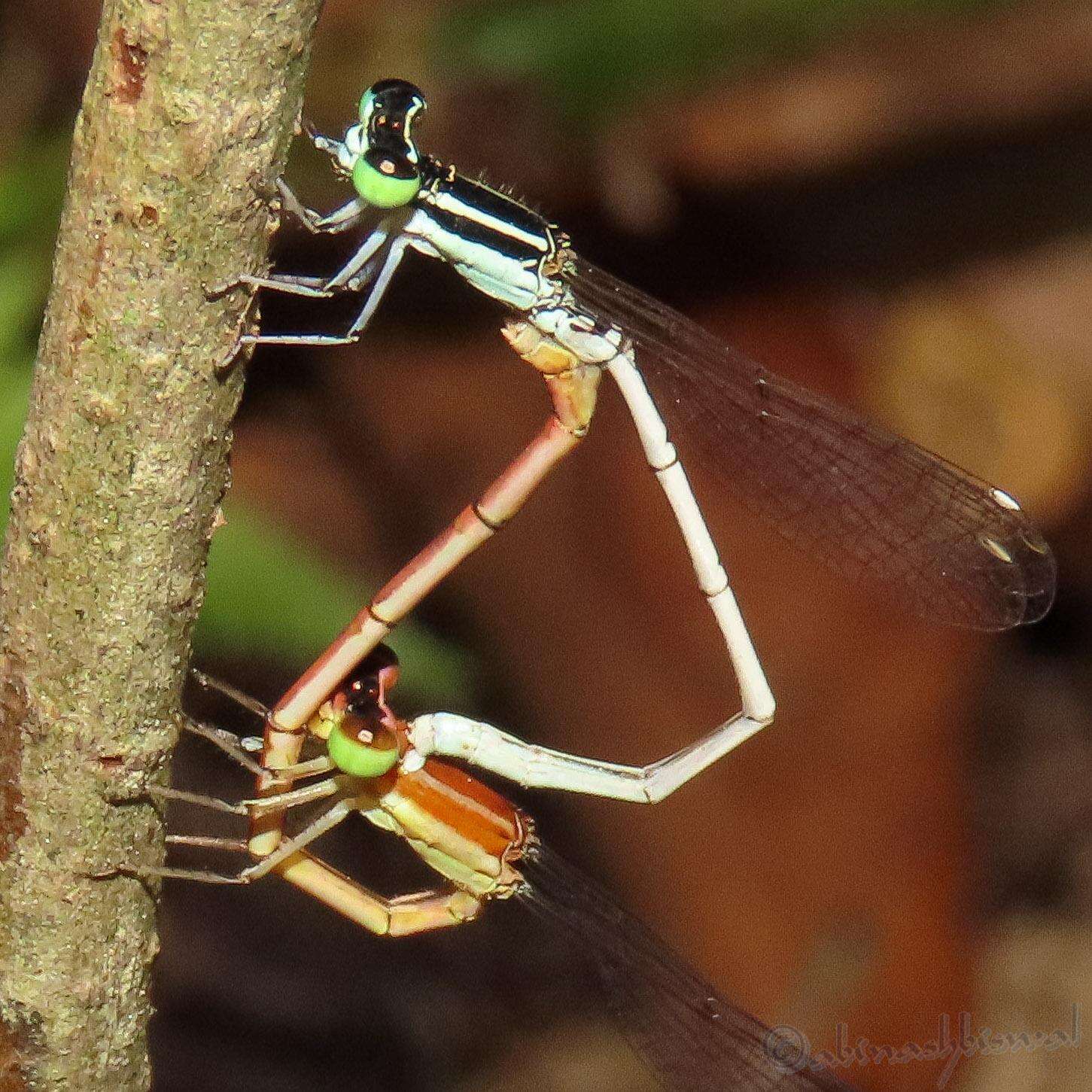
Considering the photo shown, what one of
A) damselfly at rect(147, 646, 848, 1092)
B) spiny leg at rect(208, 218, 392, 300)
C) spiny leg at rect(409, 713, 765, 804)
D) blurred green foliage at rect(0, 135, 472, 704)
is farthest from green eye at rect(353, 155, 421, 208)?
blurred green foliage at rect(0, 135, 472, 704)

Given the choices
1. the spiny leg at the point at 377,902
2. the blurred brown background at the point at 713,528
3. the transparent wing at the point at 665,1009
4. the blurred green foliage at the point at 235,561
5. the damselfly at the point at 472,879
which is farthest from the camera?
the blurred brown background at the point at 713,528

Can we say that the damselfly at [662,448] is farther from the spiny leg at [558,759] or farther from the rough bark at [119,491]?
the rough bark at [119,491]

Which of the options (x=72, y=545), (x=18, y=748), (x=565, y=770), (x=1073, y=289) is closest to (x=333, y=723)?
(x=565, y=770)

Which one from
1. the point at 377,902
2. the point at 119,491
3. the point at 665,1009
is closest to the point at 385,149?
the point at 119,491

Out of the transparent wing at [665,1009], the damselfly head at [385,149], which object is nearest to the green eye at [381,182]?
the damselfly head at [385,149]

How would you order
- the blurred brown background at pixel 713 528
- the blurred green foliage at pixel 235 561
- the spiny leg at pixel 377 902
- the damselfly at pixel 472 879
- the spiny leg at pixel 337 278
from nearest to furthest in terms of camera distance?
the spiny leg at pixel 337 278 < the damselfly at pixel 472 879 < the spiny leg at pixel 377 902 < the blurred green foliage at pixel 235 561 < the blurred brown background at pixel 713 528

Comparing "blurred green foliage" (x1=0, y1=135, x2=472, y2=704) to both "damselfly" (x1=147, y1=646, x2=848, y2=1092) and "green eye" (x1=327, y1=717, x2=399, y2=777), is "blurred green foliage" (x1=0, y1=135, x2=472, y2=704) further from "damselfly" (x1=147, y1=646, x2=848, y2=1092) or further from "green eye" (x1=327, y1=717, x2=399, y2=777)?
"green eye" (x1=327, y1=717, x2=399, y2=777)
